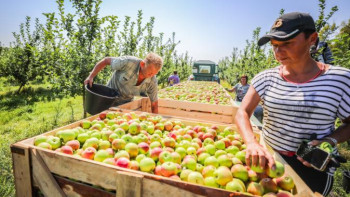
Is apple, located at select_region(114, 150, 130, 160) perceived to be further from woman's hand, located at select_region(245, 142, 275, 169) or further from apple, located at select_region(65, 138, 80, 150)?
woman's hand, located at select_region(245, 142, 275, 169)

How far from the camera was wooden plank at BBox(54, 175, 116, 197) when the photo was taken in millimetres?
1403

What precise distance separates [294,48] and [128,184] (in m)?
1.64

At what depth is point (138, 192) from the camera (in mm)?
1272

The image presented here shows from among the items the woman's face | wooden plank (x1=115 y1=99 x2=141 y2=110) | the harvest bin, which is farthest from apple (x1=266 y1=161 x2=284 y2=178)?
wooden plank (x1=115 y1=99 x2=141 y2=110)

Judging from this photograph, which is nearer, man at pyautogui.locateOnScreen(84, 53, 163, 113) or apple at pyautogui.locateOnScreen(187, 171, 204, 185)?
apple at pyautogui.locateOnScreen(187, 171, 204, 185)

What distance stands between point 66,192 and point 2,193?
1.98 metres

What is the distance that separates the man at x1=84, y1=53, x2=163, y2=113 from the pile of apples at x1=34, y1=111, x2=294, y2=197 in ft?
3.53

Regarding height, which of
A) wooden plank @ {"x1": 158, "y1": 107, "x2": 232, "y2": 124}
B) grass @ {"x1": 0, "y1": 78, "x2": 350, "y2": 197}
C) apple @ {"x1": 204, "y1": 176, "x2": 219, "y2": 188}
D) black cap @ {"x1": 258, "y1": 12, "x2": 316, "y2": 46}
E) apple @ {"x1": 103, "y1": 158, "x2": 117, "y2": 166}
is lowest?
grass @ {"x1": 0, "y1": 78, "x2": 350, "y2": 197}

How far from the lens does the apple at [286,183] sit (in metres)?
1.37

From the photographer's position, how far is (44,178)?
5.06ft

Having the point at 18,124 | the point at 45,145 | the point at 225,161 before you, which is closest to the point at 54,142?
the point at 45,145

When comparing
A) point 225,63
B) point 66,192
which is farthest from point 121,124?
point 225,63

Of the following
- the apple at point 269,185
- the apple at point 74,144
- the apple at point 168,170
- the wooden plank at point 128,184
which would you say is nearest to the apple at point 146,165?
the apple at point 168,170

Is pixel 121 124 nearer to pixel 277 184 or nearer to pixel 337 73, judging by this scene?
pixel 277 184
